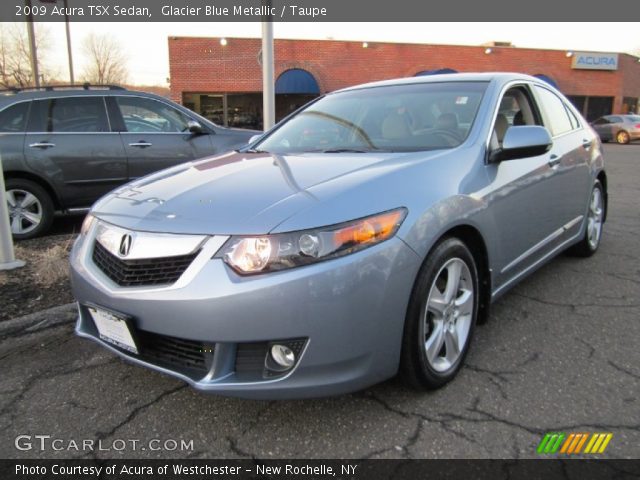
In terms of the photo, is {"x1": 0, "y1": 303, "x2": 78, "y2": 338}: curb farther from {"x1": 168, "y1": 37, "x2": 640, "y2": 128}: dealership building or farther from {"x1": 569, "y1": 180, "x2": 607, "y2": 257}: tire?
{"x1": 168, "y1": 37, "x2": 640, "y2": 128}: dealership building

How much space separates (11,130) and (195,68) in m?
20.7

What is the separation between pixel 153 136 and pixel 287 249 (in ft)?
15.8

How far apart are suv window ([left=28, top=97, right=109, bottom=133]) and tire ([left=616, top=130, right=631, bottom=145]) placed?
82.6ft

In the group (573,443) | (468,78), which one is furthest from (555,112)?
(573,443)

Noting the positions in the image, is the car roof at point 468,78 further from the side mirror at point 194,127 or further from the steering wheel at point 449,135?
the side mirror at point 194,127

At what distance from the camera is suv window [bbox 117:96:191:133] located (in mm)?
6156

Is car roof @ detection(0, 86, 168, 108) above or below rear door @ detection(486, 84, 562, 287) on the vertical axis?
above

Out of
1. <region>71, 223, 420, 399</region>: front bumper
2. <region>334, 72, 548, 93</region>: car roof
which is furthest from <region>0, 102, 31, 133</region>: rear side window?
<region>71, 223, 420, 399</region>: front bumper

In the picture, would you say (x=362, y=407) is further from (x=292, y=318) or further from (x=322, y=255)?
(x=322, y=255)

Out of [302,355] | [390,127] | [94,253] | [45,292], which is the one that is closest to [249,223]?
[302,355]

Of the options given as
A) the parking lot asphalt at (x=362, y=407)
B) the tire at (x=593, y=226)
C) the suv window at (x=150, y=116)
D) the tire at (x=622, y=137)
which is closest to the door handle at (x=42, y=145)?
the suv window at (x=150, y=116)

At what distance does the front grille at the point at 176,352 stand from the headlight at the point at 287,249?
39 cm

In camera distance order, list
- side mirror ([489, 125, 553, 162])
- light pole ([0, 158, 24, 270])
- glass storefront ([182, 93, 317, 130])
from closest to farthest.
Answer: side mirror ([489, 125, 553, 162]) → light pole ([0, 158, 24, 270]) → glass storefront ([182, 93, 317, 130])

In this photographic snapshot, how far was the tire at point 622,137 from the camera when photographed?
2419cm
